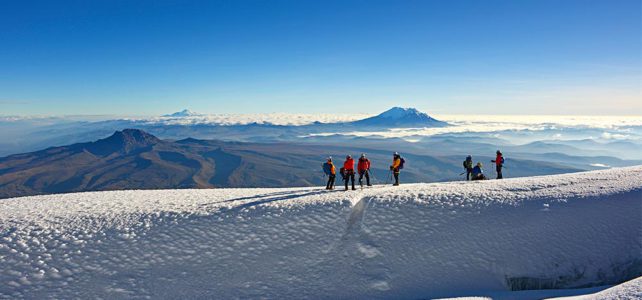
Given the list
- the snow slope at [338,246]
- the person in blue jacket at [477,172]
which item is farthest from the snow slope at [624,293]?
the person in blue jacket at [477,172]

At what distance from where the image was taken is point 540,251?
1727 cm

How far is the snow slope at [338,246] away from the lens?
53.2 feet

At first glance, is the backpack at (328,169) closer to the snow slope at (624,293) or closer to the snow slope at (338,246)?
the snow slope at (338,246)

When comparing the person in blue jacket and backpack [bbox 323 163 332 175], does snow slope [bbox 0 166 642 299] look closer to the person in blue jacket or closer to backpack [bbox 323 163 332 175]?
backpack [bbox 323 163 332 175]

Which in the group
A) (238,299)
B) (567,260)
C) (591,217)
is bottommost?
(238,299)

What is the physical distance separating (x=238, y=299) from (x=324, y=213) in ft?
22.4

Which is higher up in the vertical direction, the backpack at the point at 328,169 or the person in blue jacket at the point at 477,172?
the backpack at the point at 328,169

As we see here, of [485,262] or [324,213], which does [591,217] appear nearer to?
[485,262]

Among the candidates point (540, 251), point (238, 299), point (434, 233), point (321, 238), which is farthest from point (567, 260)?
point (238, 299)

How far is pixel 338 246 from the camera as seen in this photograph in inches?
716

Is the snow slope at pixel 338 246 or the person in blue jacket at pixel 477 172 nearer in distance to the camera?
the snow slope at pixel 338 246

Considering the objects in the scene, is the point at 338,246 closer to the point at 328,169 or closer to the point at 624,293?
the point at 328,169

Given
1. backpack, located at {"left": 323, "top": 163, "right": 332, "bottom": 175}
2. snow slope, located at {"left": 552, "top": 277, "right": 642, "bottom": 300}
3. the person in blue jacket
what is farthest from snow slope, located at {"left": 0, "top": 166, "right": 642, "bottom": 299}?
the person in blue jacket

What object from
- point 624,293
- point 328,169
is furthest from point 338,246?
point 624,293
